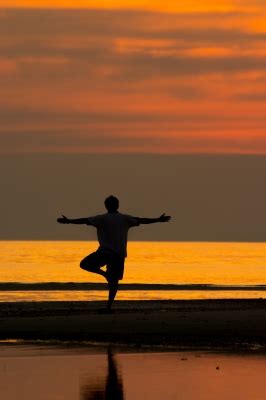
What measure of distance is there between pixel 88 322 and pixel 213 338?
95.1 inches

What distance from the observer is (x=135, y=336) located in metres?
20.1

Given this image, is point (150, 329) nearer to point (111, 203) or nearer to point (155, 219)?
point (155, 219)

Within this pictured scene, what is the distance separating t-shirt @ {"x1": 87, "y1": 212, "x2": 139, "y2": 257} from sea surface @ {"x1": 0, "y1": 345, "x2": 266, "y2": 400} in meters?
5.11

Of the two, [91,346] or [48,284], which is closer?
[91,346]

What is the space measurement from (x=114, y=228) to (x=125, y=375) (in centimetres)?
791

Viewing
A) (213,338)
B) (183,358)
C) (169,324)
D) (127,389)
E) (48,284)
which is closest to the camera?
(127,389)

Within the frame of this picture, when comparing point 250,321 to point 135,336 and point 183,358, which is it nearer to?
point 135,336

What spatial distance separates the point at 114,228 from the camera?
23.3m

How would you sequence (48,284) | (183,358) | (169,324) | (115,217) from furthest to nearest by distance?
(48,284)
(115,217)
(169,324)
(183,358)

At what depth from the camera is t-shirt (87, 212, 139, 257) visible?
23.3 meters

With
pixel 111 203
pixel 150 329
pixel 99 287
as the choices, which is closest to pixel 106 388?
pixel 150 329

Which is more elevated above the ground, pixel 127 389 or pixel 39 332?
pixel 39 332

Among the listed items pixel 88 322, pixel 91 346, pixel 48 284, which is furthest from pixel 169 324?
pixel 48 284

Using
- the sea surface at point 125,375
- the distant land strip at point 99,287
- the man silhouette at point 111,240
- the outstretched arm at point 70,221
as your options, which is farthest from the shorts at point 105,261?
the distant land strip at point 99,287
